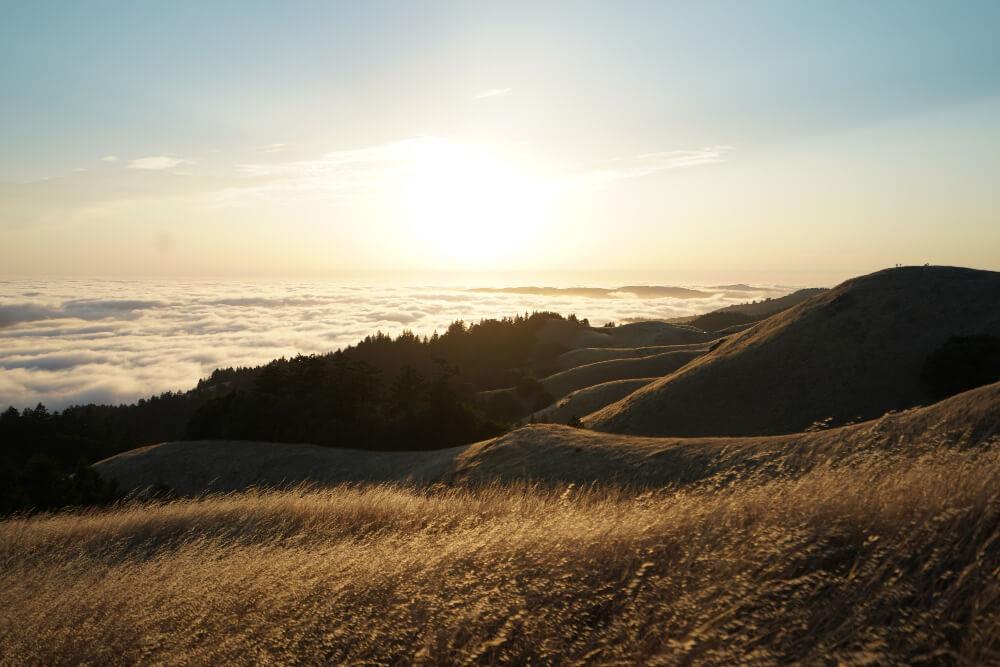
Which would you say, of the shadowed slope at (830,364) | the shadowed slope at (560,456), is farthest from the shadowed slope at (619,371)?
the shadowed slope at (560,456)

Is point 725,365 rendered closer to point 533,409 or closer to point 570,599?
point 533,409

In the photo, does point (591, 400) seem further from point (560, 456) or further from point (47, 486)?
point (47, 486)

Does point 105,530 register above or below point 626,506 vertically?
below

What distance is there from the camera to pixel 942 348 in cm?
3216

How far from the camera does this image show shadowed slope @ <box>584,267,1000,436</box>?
32594 mm

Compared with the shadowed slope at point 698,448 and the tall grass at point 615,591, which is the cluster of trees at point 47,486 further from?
the tall grass at point 615,591

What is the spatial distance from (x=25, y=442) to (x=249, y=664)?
56.7m

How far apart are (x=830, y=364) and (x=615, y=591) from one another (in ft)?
113

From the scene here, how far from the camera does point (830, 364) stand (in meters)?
34.9

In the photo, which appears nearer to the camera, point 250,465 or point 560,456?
point 560,456

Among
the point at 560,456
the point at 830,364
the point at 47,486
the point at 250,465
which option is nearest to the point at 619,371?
the point at 830,364

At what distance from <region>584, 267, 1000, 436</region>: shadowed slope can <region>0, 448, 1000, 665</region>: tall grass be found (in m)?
26.8

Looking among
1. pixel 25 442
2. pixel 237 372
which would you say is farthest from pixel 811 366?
pixel 237 372

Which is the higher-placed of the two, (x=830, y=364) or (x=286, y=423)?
(x=830, y=364)
